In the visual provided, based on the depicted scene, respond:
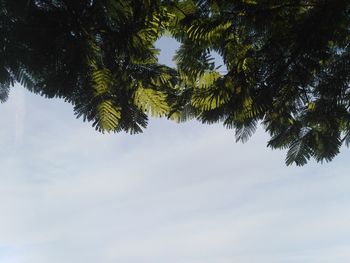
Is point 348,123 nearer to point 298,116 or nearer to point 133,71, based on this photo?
point 298,116

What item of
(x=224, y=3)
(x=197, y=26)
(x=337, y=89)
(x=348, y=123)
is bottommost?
(x=348, y=123)

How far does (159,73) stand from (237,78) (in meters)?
0.73

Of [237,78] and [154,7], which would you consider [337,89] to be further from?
[154,7]

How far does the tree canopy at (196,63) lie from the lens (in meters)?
2.51

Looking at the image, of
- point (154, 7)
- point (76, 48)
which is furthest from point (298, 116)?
point (76, 48)

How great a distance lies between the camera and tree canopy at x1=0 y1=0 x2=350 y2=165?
2.51m

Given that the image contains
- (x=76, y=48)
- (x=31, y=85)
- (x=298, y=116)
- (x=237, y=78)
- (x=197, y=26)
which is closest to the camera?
(x=76, y=48)

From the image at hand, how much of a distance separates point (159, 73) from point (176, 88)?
0.43 metres

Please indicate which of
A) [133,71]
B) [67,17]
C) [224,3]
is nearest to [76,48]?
[67,17]

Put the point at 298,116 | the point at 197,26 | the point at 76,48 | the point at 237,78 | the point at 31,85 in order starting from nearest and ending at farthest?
the point at 76,48 → the point at 31,85 → the point at 197,26 → the point at 237,78 → the point at 298,116

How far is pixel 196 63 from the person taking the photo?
125 inches

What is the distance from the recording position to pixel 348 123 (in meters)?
3.27

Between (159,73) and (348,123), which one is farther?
(348,123)

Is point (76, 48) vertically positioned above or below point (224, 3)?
below
